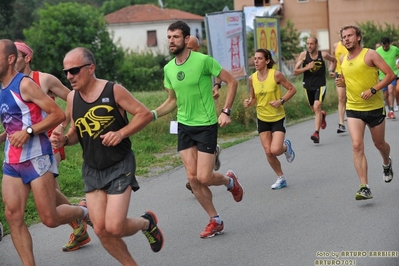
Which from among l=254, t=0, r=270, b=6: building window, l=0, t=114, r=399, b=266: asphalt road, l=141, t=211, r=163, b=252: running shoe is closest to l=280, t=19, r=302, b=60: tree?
l=254, t=0, r=270, b=6: building window

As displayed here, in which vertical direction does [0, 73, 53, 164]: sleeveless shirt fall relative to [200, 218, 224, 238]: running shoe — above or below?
above

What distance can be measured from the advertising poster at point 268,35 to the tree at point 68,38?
3943cm

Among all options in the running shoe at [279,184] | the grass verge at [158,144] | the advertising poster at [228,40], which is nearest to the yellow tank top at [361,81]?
the running shoe at [279,184]

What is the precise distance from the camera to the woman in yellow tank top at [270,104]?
10.5 meters

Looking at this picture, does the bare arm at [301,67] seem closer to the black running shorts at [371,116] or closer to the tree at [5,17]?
the black running shorts at [371,116]

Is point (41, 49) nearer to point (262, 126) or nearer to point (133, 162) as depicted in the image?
point (262, 126)

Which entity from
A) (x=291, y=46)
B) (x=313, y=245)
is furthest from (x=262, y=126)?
(x=291, y=46)

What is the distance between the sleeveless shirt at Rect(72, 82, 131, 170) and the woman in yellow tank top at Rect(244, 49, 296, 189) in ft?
14.8

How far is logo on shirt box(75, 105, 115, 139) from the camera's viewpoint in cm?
609

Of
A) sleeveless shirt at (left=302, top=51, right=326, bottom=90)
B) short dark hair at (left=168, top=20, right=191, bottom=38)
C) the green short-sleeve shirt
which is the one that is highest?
short dark hair at (left=168, top=20, right=191, bottom=38)

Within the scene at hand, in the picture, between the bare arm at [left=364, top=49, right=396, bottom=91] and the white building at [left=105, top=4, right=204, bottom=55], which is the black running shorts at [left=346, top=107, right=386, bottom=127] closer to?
the bare arm at [left=364, top=49, right=396, bottom=91]

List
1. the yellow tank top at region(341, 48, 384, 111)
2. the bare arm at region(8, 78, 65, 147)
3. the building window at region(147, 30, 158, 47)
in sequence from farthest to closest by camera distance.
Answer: the building window at region(147, 30, 158, 47) → the yellow tank top at region(341, 48, 384, 111) → the bare arm at region(8, 78, 65, 147)

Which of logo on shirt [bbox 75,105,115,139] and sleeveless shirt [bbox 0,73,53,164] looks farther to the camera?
sleeveless shirt [bbox 0,73,53,164]

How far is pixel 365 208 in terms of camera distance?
876 cm
